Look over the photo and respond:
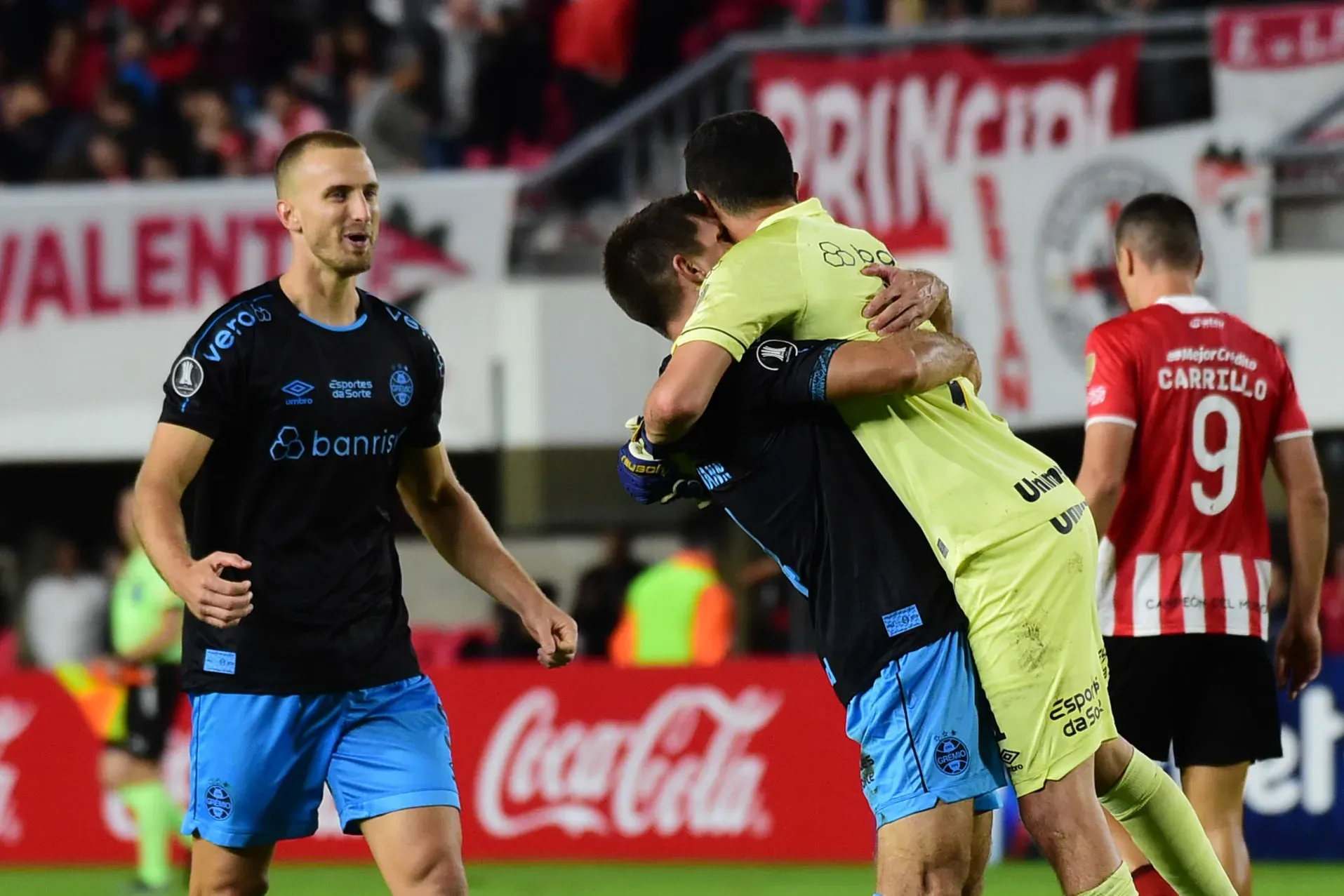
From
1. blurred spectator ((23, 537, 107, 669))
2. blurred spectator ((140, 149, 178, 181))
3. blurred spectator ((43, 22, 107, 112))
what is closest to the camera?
blurred spectator ((23, 537, 107, 669))

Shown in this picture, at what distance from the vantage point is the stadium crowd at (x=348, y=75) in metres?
13.7

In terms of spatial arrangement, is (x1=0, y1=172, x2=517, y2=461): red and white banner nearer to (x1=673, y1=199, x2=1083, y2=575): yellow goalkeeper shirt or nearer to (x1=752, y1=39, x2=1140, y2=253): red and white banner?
(x1=752, y1=39, x2=1140, y2=253): red and white banner

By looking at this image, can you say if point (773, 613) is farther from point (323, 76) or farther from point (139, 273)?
point (323, 76)

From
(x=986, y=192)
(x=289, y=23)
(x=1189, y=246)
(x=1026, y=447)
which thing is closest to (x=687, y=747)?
(x=986, y=192)

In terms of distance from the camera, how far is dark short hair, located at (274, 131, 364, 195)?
4.76m

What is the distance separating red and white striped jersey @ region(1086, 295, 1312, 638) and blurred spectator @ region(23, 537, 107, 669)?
8.99 m

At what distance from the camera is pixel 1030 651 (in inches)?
160

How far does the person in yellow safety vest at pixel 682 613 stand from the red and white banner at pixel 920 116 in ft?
7.05

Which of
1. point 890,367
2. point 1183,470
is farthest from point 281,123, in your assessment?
point 890,367

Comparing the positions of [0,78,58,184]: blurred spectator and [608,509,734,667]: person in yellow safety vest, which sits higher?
[0,78,58,184]: blurred spectator

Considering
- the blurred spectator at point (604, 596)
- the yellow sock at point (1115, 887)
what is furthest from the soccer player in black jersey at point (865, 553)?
the blurred spectator at point (604, 596)

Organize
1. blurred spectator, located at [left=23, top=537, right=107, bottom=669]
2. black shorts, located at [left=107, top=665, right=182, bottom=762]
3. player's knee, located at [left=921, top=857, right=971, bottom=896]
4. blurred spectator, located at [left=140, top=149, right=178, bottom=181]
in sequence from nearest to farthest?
1. player's knee, located at [left=921, top=857, right=971, bottom=896]
2. black shorts, located at [left=107, top=665, right=182, bottom=762]
3. blurred spectator, located at [left=23, top=537, right=107, bottom=669]
4. blurred spectator, located at [left=140, top=149, right=178, bottom=181]

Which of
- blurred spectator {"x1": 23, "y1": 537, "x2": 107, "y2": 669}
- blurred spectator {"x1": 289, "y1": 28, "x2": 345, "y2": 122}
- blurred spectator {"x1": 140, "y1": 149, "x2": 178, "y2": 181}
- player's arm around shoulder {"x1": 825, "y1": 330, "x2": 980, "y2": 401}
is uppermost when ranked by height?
blurred spectator {"x1": 289, "y1": 28, "x2": 345, "y2": 122}

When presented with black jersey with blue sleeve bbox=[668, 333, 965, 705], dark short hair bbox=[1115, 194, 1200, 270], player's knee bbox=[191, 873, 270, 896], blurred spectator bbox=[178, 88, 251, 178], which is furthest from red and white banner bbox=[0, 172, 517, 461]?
black jersey with blue sleeve bbox=[668, 333, 965, 705]
